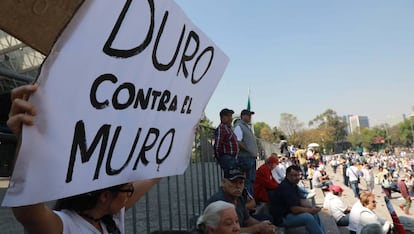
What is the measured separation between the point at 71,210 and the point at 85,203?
6 centimetres

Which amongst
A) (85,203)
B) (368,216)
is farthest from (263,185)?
(85,203)

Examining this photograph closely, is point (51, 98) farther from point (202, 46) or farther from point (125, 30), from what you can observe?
point (202, 46)

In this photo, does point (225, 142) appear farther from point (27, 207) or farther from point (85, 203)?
point (27, 207)

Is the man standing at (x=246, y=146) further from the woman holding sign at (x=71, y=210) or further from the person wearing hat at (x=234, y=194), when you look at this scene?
the woman holding sign at (x=71, y=210)

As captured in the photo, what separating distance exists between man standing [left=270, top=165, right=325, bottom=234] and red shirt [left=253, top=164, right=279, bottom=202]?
87 centimetres

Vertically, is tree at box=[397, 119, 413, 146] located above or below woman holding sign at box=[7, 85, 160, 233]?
above

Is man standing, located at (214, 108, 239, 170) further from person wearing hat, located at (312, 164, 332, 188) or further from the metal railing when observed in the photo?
person wearing hat, located at (312, 164, 332, 188)

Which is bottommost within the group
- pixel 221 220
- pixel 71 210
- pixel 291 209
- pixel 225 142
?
pixel 291 209

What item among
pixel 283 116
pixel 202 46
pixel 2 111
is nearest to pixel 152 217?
pixel 202 46

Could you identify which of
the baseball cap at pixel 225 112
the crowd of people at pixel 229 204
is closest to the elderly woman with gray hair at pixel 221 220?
the crowd of people at pixel 229 204

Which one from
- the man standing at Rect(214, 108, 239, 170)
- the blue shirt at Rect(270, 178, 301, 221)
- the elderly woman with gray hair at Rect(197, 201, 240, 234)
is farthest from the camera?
the blue shirt at Rect(270, 178, 301, 221)

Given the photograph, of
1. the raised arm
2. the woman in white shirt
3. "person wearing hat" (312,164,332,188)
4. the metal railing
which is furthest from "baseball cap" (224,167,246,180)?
"person wearing hat" (312,164,332,188)

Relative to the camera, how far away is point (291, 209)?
218 inches

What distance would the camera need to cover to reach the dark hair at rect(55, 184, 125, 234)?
59.1 inches
